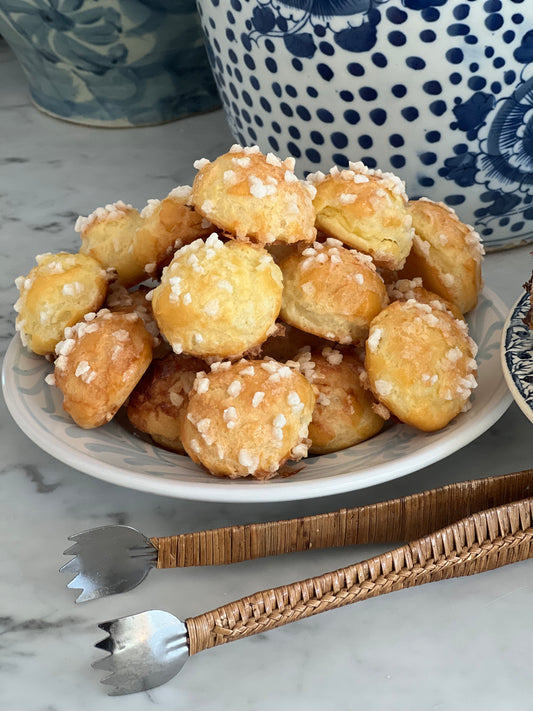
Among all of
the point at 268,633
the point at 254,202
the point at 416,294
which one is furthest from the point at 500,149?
the point at 268,633

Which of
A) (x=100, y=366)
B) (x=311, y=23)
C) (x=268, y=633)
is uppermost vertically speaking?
(x=311, y=23)

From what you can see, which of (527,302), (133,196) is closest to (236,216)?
(527,302)

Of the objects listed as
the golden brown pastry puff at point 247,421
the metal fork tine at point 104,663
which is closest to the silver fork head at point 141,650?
the metal fork tine at point 104,663

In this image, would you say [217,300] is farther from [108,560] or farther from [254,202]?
[108,560]

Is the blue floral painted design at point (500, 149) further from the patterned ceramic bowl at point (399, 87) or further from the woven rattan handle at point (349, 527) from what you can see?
the woven rattan handle at point (349, 527)

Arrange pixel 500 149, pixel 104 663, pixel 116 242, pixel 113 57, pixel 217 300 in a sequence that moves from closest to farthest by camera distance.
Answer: pixel 104 663, pixel 217 300, pixel 116 242, pixel 500 149, pixel 113 57

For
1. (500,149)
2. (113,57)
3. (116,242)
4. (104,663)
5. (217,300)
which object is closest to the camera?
(104,663)
